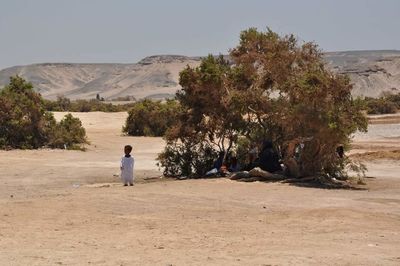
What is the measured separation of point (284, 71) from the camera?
21219 millimetres

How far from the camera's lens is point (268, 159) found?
20.8 meters

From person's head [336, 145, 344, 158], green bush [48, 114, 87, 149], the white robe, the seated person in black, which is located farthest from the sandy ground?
green bush [48, 114, 87, 149]

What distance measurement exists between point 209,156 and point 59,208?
1033 cm

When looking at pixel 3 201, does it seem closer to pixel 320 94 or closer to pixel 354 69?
pixel 320 94

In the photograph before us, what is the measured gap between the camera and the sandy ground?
29.6 feet

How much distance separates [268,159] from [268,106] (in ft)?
5.45

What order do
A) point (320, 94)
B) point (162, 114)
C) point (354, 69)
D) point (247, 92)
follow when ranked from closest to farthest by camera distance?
point (320, 94)
point (247, 92)
point (162, 114)
point (354, 69)

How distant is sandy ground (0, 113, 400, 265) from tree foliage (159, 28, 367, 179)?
5.96 ft

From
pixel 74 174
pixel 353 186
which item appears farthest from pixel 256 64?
pixel 74 174

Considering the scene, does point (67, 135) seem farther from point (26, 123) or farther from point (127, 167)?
point (127, 167)

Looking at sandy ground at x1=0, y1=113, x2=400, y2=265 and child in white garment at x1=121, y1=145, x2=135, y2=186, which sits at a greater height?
child in white garment at x1=121, y1=145, x2=135, y2=186

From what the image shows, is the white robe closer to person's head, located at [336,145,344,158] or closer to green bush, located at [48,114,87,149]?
person's head, located at [336,145,344,158]

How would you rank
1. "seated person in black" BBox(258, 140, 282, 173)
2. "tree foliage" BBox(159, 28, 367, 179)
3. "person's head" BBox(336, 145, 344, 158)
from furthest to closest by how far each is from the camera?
1. "seated person in black" BBox(258, 140, 282, 173)
2. "person's head" BBox(336, 145, 344, 158)
3. "tree foliage" BBox(159, 28, 367, 179)

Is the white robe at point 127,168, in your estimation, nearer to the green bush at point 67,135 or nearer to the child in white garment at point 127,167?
the child in white garment at point 127,167
